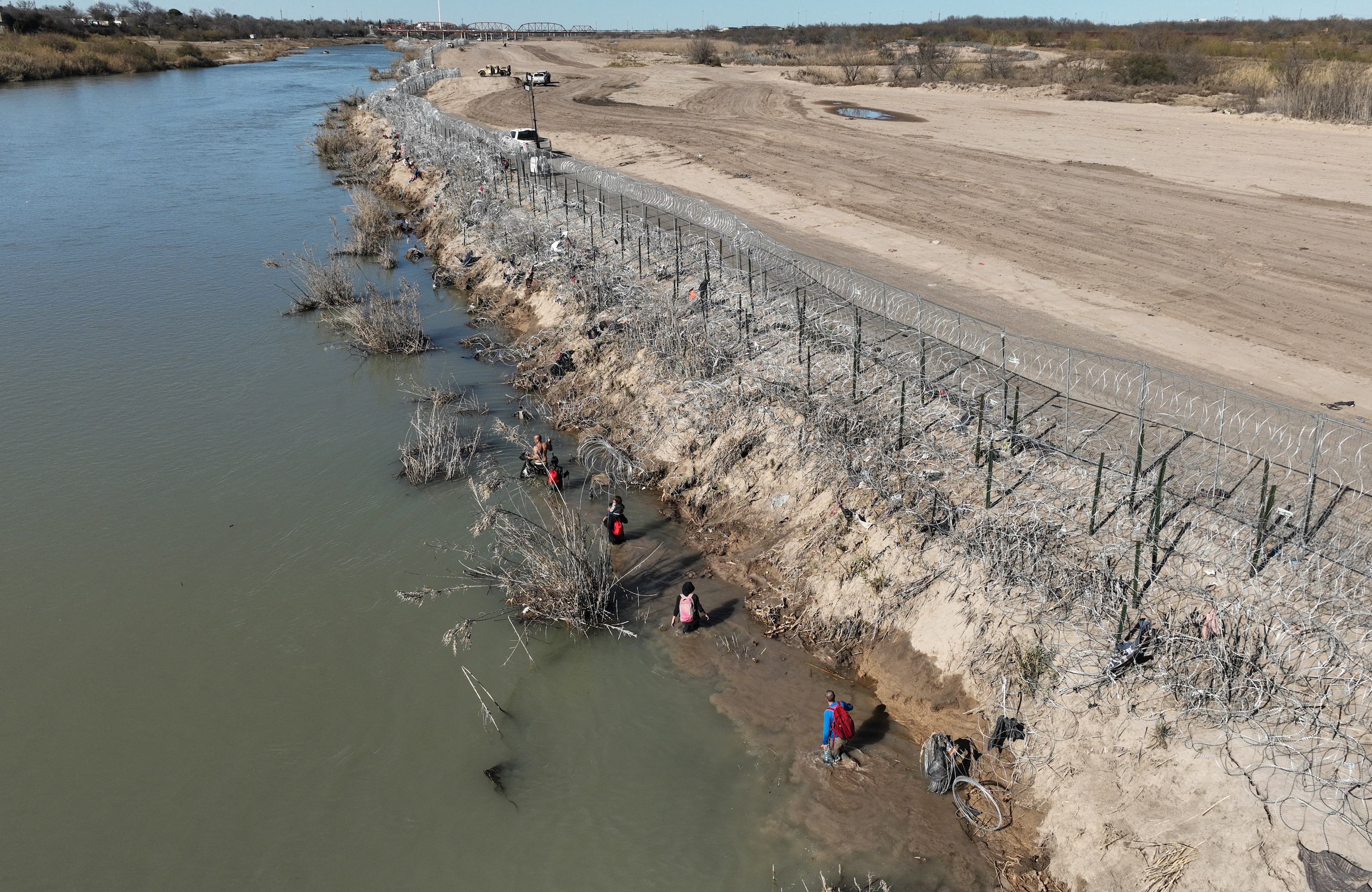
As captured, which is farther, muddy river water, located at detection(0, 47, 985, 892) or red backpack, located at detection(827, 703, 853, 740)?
red backpack, located at detection(827, 703, 853, 740)

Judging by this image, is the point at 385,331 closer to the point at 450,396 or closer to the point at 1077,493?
the point at 450,396

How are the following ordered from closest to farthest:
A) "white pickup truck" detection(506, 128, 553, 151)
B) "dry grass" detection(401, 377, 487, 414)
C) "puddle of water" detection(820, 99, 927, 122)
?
1. "dry grass" detection(401, 377, 487, 414)
2. "white pickup truck" detection(506, 128, 553, 151)
3. "puddle of water" detection(820, 99, 927, 122)

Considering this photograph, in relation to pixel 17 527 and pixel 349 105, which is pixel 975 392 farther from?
pixel 349 105

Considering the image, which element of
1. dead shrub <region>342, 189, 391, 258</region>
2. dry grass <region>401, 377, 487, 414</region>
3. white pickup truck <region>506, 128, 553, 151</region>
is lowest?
Result: dry grass <region>401, 377, 487, 414</region>

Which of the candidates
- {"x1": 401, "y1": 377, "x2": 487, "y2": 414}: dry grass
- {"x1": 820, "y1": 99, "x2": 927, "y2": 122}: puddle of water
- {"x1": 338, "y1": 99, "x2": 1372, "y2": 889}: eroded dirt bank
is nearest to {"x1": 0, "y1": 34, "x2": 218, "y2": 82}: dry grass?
{"x1": 820, "y1": 99, "x2": 927, "y2": 122}: puddle of water

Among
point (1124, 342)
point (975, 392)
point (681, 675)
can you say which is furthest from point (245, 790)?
point (1124, 342)

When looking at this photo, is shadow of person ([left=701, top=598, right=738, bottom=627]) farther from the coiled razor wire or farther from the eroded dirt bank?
the coiled razor wire

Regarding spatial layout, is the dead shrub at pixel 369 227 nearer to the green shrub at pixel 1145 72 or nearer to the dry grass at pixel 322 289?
the dry grass at pixel 322 289
